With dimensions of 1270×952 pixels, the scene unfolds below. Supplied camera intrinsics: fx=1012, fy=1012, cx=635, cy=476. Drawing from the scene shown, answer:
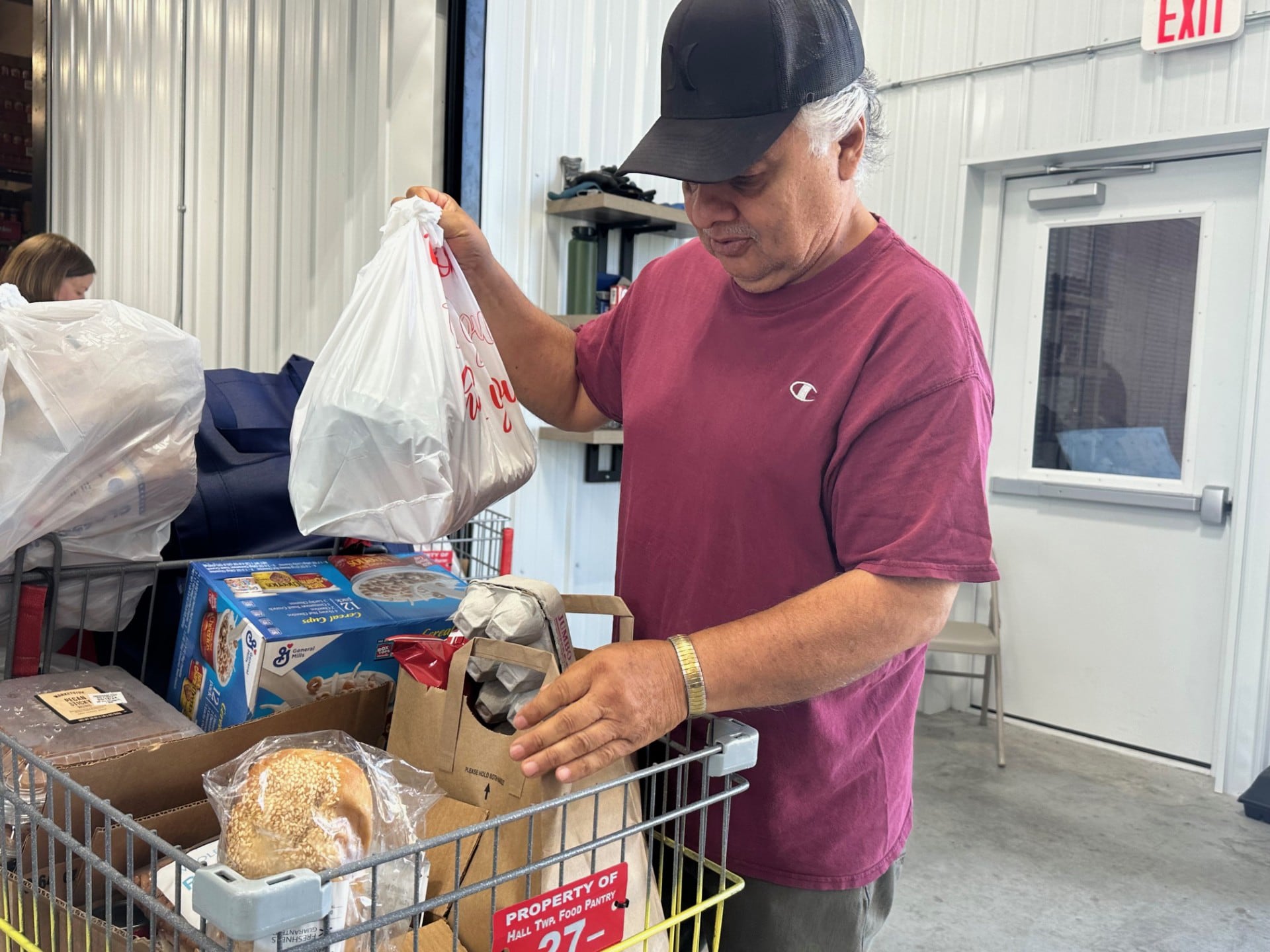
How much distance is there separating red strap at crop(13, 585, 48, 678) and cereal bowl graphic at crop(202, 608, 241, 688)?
18cm

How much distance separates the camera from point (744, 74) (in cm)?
101

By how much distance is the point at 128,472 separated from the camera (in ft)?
3.66

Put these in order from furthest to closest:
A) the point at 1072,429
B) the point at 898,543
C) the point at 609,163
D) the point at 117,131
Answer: the point at 1072,429 < the point at 609,163 < the point at 117,131 < the point at 898,543

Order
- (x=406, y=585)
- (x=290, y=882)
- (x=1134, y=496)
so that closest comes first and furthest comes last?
(x=290, y=882) < (x=406, y=585) < (x=1134, y=496)

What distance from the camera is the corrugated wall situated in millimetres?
2699

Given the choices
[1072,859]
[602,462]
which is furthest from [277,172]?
[1072,859]

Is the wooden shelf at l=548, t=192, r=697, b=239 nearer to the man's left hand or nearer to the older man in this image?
the older man

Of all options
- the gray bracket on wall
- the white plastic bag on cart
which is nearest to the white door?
the gray bracket on wall

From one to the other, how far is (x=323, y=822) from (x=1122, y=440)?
13.4 feet

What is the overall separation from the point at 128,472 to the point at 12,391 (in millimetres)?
142

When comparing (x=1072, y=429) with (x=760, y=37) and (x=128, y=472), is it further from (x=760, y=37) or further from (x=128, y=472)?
(x=128, y=472)

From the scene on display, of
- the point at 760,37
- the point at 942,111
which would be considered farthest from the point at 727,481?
the point at 942,111

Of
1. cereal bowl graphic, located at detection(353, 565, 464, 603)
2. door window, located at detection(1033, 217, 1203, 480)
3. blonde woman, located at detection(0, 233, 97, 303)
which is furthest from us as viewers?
door window, located at detection(1033, 217, 1203, 480)

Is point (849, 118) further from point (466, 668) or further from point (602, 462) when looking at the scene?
point (602, 462)
